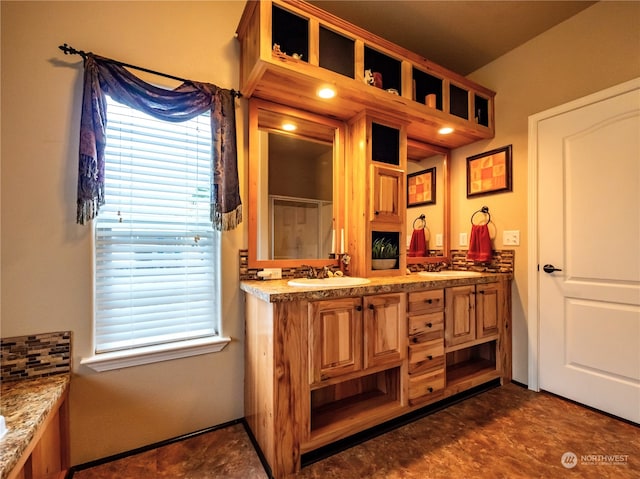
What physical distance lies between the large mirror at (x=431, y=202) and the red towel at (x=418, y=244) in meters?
0.01

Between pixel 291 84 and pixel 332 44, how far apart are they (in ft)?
1.19

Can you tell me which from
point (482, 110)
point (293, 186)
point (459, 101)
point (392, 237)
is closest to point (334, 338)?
point (392, 237)

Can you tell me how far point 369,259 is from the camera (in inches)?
79.4

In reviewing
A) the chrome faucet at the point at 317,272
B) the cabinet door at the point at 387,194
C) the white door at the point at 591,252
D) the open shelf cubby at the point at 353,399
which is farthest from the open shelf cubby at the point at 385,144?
the open shelf cubby at the point at 353,399

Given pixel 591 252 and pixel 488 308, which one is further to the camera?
pixel 488 308

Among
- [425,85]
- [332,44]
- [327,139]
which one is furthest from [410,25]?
[327,139]

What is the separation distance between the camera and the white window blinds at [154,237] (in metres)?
1.52

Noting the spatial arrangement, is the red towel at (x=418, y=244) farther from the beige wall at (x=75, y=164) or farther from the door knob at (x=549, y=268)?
the beige wall at (x=75, y=164)

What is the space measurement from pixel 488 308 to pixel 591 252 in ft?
2.45

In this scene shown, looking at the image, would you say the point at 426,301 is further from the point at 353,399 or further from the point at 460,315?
the point at 353,399

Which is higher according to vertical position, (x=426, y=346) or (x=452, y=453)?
(x=426, y=346)

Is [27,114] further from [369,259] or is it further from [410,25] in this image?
[410,25]

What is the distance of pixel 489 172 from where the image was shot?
96.7 inches

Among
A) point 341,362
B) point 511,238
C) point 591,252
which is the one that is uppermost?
point 511,238
